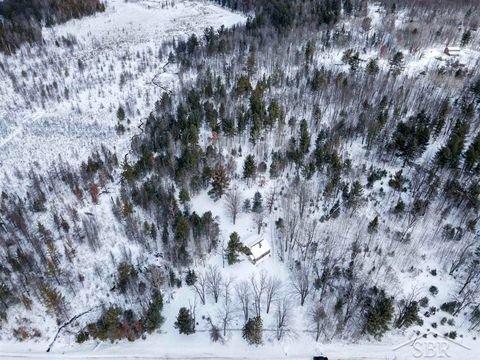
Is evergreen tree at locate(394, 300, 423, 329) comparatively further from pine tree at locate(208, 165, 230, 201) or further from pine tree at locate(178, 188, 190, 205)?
pine tree at locate(178, 188, 190, 205)

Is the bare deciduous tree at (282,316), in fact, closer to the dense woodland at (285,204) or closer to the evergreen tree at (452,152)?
the dense woodland at (285,204)

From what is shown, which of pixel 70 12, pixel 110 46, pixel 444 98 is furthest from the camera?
pixel 70 12

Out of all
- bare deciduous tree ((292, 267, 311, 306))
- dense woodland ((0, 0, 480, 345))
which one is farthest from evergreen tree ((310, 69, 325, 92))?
bare deciduous tree ((292, 267, 311, 306))

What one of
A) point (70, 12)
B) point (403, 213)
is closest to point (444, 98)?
point (403, 213)

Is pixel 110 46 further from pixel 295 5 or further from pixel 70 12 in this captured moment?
pixel 295 5

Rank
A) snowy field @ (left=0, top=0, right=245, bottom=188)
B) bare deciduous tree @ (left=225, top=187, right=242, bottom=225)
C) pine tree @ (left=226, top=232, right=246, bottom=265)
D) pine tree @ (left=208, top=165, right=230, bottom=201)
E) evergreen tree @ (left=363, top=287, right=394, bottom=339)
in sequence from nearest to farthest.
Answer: evergreen tree @ (left=363, top=287, right=394, bottom=339) → pine tree @ (left=226, top=232, right=246, bottom=265) → bare deciduous tree @ (left=225, top=187, right=242, bottom=225) → pine tree @ (left=208, top=165, right=230, bottom=201) → snowy field @ (left=0, top=0, right=245, bottom=188)

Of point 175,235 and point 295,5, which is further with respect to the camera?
point 295,5

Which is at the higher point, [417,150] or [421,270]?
[417,150]
